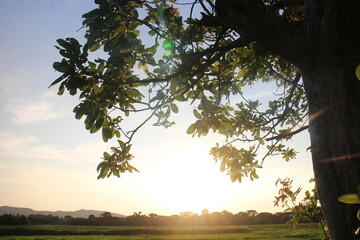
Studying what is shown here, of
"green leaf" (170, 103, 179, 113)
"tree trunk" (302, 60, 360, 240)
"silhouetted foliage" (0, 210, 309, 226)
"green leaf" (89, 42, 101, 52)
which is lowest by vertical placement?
"silhouetted foliage" (0, 210, 309, 226)

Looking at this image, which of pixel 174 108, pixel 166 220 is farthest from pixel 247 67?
pixel 166 220

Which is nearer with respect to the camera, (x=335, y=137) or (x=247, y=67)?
(x=335, y=137)

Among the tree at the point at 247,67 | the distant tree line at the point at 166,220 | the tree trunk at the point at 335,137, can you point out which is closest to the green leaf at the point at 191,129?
the tree at the point at 247,67

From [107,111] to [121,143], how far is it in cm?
51

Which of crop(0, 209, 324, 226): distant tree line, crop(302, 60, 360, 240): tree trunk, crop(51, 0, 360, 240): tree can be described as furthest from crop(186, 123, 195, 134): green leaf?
Result: crop(0, 209, 324, 226): distant tree line

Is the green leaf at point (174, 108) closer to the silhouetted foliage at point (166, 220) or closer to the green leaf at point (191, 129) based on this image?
the green leaf at point (191, 129)

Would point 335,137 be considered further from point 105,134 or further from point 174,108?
point 105,134

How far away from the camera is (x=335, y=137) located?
186 centimetres

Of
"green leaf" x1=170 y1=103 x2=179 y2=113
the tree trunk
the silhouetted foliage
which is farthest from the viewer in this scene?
the silhouetted foliage

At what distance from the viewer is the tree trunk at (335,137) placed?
1.76 meters

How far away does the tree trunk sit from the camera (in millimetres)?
1764

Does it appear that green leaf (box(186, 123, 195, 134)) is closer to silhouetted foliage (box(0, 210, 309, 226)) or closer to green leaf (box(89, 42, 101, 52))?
green leaf (box(89, 42, 101, 52))

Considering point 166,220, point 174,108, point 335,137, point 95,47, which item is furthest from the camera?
point 166,220

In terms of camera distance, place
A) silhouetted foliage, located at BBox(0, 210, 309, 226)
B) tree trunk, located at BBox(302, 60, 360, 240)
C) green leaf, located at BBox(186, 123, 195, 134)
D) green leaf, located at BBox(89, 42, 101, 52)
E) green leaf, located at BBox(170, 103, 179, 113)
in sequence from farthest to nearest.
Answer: silhouetted foliage, located at BBox(0, 210, 309, 226), green leaf, located at BBox(170, 103, 179, 113), green leaf, located at BBox(186, 123, 195, 134), green leaf, located at BBox(89, 42, 101, 52), tree trunk, located at BBox(302, 60, 360, 240)
